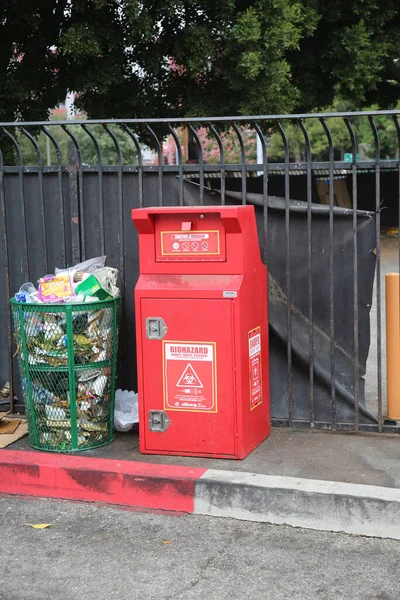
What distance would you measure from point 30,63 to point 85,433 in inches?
510

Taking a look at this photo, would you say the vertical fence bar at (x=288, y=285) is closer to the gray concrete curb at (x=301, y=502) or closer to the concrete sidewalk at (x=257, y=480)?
the concrete sidewalk at (x=257, y=480)

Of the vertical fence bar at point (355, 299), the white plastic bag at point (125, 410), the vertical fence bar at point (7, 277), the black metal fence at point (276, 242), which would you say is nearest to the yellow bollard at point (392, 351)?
the black metal fence at point (276, 242)

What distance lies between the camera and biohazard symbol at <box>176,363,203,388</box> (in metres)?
4.66

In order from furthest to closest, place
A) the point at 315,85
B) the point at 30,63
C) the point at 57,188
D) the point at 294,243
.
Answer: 1. the point at 315,85
2. the point at 30,63
3. the point at 57,188
4. the point at 294,243

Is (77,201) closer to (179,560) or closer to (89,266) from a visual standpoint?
(89,266)

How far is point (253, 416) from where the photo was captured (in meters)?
4.81

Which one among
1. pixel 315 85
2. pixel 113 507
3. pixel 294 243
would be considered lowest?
pixel 113 507

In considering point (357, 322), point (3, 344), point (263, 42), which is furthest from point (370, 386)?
point (263, 42)

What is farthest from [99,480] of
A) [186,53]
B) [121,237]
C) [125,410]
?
[186,53]

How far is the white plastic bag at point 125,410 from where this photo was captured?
208 inches

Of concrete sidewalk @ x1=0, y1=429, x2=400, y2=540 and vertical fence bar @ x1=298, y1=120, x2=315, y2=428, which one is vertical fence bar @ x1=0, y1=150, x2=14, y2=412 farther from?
vertical fence bar @ x1=298, y1=120, x2=315, y2=428

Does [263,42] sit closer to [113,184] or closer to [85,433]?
[113,184]

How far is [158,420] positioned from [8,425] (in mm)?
1256

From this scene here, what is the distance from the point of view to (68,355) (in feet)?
15.9
